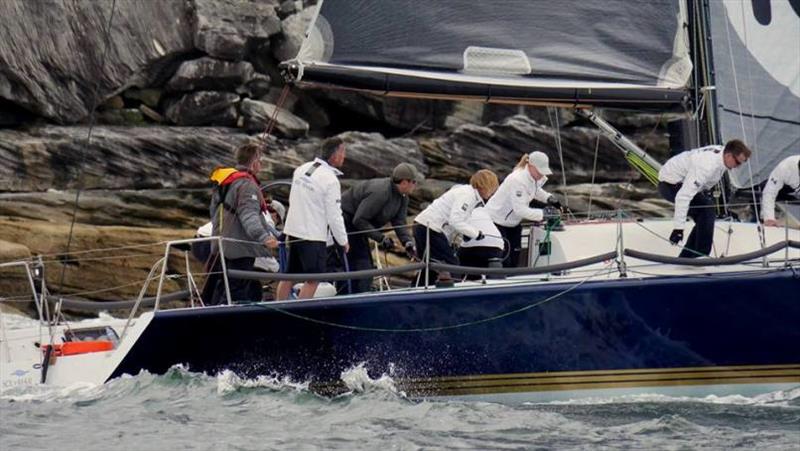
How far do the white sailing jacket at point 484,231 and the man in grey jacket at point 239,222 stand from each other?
136 cm

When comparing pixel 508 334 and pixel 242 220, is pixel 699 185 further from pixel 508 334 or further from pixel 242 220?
pixel 242 220

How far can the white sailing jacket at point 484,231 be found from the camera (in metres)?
10.5

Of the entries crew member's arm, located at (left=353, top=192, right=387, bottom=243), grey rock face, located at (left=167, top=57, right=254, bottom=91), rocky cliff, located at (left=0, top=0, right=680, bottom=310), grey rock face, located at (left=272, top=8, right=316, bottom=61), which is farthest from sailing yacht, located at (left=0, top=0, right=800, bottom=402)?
grey rock face, located at (left=272, top=8, right=316, bottom=61)

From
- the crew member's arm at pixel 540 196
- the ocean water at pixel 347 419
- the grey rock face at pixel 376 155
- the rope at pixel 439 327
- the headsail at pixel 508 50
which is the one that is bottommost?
the ocean water at pixel 347 419

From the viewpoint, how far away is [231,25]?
19.2 m

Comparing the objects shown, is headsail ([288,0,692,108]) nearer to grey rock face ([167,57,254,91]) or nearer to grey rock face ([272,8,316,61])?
grey rock face ([167,57,254,91])

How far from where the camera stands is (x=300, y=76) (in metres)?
10.5

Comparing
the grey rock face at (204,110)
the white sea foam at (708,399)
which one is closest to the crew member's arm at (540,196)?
the white sea foam at (708,399)

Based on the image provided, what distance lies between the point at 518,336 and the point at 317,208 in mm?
A: 1480

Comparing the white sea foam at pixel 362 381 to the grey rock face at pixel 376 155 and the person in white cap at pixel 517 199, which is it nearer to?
the person in white cap at pixel 517 199

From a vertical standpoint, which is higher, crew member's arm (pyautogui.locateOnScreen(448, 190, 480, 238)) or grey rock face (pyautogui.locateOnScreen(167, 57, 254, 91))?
grey rock face (pyautogui.locateOnScreen(167, 57, 254, 91))

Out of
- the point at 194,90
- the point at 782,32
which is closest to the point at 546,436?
the point at 782,32

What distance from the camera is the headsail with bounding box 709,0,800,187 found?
1178 centimetres

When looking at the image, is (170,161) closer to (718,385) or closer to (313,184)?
(313,184)
